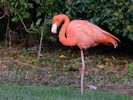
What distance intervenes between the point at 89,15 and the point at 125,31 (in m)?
0.88

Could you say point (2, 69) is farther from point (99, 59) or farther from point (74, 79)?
point (99, 59)

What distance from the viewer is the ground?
7965mm

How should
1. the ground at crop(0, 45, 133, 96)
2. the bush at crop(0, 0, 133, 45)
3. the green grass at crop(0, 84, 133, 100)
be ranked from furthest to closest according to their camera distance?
the bush at crop(0, 0, 133, 45)
the ground at crop(0, 45, 133, 96)
the green grass at crop(0, 84, 133, 100)

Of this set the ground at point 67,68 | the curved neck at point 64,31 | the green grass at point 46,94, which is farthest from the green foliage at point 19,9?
the green grass at point 46,94

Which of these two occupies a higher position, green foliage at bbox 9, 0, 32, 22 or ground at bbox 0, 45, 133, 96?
green foliage at bbox 9, 0, 32, 22

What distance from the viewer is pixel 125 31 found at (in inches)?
331

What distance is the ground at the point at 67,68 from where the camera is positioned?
26.1ft

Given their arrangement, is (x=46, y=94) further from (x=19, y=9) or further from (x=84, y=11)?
(x=19, y=9)

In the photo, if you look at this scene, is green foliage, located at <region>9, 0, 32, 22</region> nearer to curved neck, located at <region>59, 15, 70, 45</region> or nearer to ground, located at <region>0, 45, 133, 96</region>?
ground, located at <region>0, 45, 133, 96</region>

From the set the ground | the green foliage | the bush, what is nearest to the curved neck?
the ground

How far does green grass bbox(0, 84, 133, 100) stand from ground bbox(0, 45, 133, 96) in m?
0.64

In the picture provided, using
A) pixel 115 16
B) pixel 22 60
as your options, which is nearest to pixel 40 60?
pixel 22 60

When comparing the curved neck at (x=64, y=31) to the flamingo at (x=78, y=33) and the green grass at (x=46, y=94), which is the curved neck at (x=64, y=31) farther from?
the green grass at (x=46, y=94)

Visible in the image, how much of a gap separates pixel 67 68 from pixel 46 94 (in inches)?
85.1
